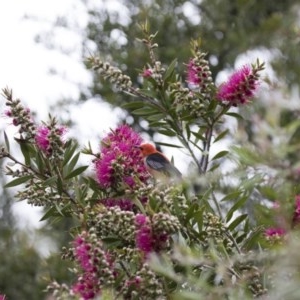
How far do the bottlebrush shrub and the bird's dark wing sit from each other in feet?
0.30

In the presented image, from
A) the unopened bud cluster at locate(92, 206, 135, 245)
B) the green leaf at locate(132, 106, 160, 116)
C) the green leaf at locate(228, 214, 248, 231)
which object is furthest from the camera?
the green leaf at locate(132, 106, 160, 116)

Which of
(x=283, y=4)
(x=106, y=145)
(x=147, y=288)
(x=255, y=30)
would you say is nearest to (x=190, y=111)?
(x=106, y=145)

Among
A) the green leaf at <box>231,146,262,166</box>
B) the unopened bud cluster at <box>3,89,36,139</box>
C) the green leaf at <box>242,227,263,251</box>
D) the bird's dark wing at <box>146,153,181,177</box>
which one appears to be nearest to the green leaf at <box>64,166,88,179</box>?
the unopened bud cluster at <box>3,89,36,139</box>

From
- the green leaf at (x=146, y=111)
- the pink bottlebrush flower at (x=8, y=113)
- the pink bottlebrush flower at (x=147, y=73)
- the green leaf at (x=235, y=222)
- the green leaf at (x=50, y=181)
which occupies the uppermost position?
the pink bottlebrush flower at (x=147, y=73)

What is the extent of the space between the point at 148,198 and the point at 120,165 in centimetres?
19

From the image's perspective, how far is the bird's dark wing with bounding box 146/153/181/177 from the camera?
6.21 feet

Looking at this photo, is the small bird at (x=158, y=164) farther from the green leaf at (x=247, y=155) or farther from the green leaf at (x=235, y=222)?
the green leaf at (x=247, y=155)

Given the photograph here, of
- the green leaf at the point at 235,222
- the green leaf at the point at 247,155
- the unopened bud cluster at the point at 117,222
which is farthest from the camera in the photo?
the green leaf at the point at 235,222

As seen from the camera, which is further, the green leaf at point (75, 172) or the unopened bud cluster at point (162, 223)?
the green leaf at point (75, 172)

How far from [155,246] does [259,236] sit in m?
0.33

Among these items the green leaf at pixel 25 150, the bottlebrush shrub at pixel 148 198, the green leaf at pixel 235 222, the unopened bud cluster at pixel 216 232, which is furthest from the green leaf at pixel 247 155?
the green leaf at pixel 25 150

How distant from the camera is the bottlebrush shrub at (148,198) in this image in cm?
125

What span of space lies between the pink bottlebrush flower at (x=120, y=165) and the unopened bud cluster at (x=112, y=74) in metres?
0.11

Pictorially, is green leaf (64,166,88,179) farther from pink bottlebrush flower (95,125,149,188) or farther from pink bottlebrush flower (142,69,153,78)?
pink bottlebrush flower (142,69,153,78)
